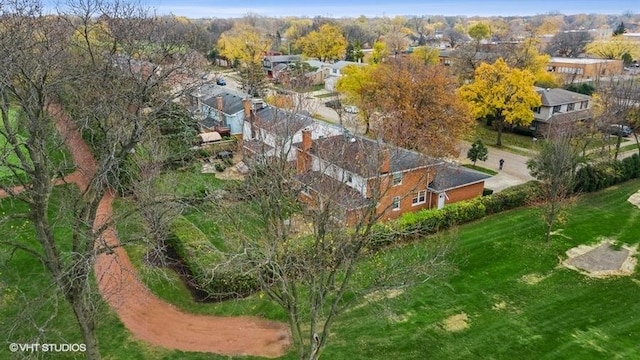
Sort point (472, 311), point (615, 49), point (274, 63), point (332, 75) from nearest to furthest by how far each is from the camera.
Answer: point (472, 311) < point (332, 75) < point (615, 49) < point (274, 63)

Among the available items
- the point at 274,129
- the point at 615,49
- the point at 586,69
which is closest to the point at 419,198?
the point at 274,129

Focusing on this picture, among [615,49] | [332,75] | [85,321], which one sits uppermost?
[615,49]

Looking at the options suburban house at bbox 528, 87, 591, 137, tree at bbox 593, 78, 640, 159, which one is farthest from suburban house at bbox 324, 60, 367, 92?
tree at bbox 593, 78, 640, 159

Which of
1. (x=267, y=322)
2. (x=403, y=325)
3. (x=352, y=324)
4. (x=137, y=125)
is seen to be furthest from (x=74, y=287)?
(x=403, y=325)

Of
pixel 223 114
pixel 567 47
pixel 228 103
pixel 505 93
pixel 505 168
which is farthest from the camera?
pixel 567 47

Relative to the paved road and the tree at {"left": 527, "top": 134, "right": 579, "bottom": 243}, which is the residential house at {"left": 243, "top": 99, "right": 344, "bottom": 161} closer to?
the tree at {"left": 527, "top": 134, "right": 579, "bottom": 243}

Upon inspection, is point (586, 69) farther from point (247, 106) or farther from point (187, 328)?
point (187, 328)
